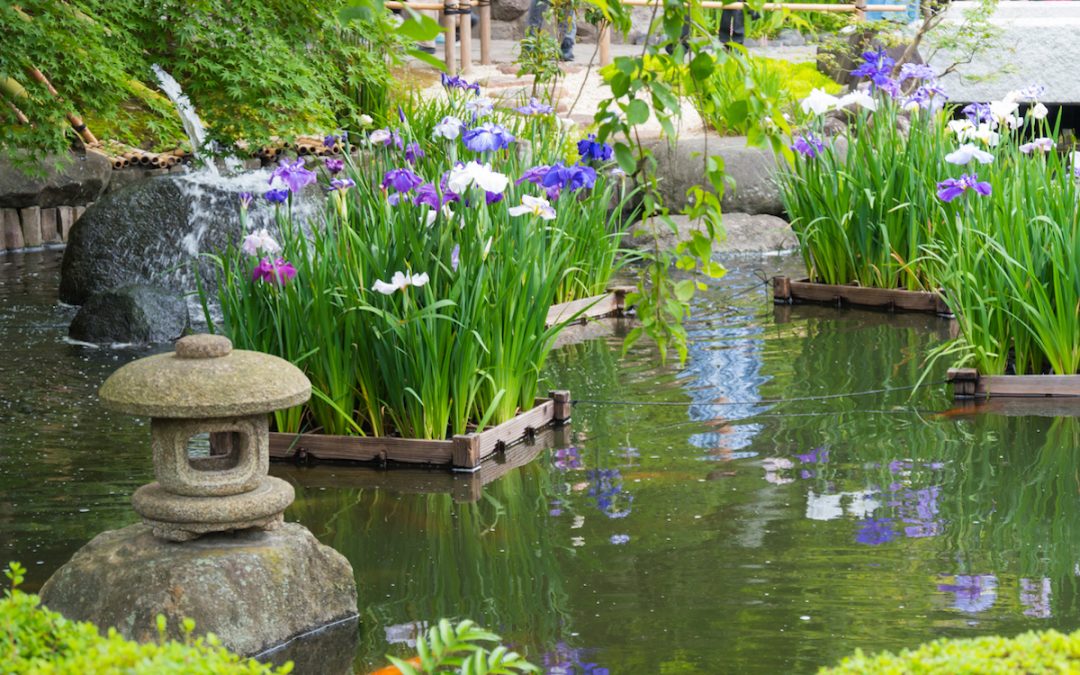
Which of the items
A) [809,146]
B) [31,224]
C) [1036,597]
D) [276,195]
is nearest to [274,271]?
[276,195]

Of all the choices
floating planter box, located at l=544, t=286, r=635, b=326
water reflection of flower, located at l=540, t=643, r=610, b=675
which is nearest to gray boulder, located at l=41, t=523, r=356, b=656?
water reflection of flower, located at l=540, t=643, r=610, b=675

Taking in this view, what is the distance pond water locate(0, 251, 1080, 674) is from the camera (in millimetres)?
3988

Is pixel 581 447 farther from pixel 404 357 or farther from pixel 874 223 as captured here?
pixel 874 223

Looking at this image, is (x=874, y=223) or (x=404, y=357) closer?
(x=404, y=357)

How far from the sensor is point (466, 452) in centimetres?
558

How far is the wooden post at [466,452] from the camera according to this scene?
219 inches

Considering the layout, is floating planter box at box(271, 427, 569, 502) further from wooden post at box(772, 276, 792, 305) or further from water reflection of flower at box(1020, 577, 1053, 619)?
wooden post at box(772, 276, 792, 305)

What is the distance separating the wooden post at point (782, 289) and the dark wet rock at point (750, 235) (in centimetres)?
212

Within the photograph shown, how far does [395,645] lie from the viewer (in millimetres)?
3945

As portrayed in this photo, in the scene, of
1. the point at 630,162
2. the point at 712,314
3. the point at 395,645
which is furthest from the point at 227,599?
the point at 712,314

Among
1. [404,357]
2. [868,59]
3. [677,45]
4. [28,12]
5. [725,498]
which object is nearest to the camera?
[677,45]

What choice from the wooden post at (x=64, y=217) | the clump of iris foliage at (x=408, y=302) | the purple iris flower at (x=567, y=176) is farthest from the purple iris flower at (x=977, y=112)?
the wooden post at (x=64, y=217)

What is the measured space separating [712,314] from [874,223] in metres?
1.10

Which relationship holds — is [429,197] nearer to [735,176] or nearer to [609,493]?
[609,493]
